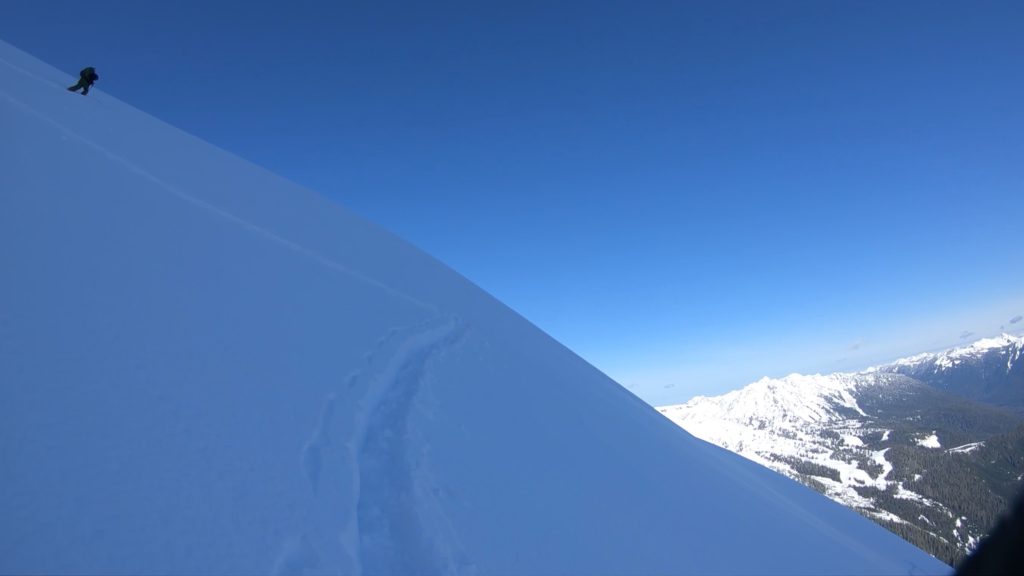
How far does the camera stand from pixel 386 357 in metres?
9.05

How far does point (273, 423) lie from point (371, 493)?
1522 mm

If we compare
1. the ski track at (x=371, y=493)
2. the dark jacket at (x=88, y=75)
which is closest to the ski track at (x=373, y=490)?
the ski track at (x=371, y=493)

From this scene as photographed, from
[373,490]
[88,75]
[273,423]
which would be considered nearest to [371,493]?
[373,490]

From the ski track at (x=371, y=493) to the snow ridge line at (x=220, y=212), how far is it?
12.8 feet

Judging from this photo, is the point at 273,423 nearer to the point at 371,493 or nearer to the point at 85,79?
the point at 371,493

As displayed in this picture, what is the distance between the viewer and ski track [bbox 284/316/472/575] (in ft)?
16.1

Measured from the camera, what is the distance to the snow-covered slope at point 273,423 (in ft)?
14.7

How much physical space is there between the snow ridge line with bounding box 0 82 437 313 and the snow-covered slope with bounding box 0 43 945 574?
96 mm

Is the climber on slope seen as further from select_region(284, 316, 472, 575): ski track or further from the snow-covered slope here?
select_region(284, 316, 472, 575): ski track

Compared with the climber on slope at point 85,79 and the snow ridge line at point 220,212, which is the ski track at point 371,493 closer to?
the snow ridge line at point 220,212

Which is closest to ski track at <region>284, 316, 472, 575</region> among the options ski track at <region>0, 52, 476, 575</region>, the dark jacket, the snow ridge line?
ski track at <region>0, 52, 476, 575</region>

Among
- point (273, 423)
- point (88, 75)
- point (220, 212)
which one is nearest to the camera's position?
point (273, 423)

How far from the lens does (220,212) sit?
439 inches

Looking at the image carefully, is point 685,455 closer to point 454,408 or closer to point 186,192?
point 454,408
